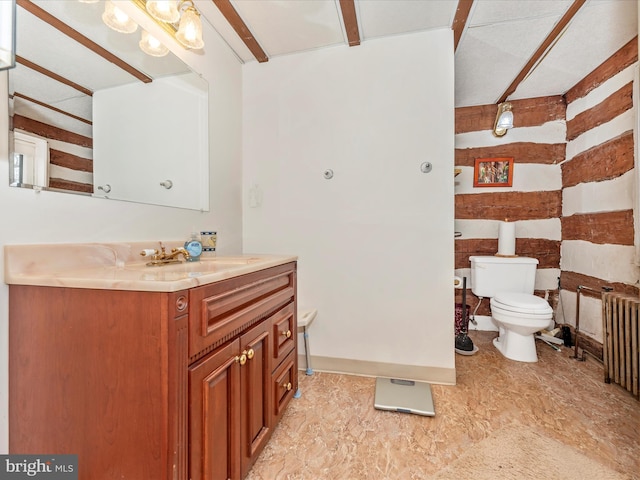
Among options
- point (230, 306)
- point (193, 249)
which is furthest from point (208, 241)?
point (230, 306)

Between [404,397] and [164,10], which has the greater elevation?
[164,10]

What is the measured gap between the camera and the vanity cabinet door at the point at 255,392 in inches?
42.8

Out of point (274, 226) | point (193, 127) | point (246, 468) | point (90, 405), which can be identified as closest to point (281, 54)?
point (193, 127)

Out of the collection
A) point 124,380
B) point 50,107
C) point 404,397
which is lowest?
point 404,397

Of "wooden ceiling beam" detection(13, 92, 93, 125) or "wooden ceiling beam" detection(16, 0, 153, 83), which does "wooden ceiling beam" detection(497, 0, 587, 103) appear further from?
"wooden ceiling beam" detection(13, 92, 93, 125)

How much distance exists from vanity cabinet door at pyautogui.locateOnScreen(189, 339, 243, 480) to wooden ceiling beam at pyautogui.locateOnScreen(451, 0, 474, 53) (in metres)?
2.15

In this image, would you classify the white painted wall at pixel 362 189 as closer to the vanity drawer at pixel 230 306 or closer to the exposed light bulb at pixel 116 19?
the vanity drawer at pixel 230 306

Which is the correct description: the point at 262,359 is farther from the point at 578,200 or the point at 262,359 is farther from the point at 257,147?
the point at 578,200

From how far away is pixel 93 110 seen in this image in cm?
113

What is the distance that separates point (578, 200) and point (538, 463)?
2275mm

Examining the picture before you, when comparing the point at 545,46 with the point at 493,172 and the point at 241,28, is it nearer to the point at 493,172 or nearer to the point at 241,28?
the point at 493,172

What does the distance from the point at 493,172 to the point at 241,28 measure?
2.58m

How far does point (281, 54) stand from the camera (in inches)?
83.0

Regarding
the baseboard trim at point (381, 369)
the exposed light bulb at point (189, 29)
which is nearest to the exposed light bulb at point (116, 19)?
the exposed light bulb at point (189, 29)
